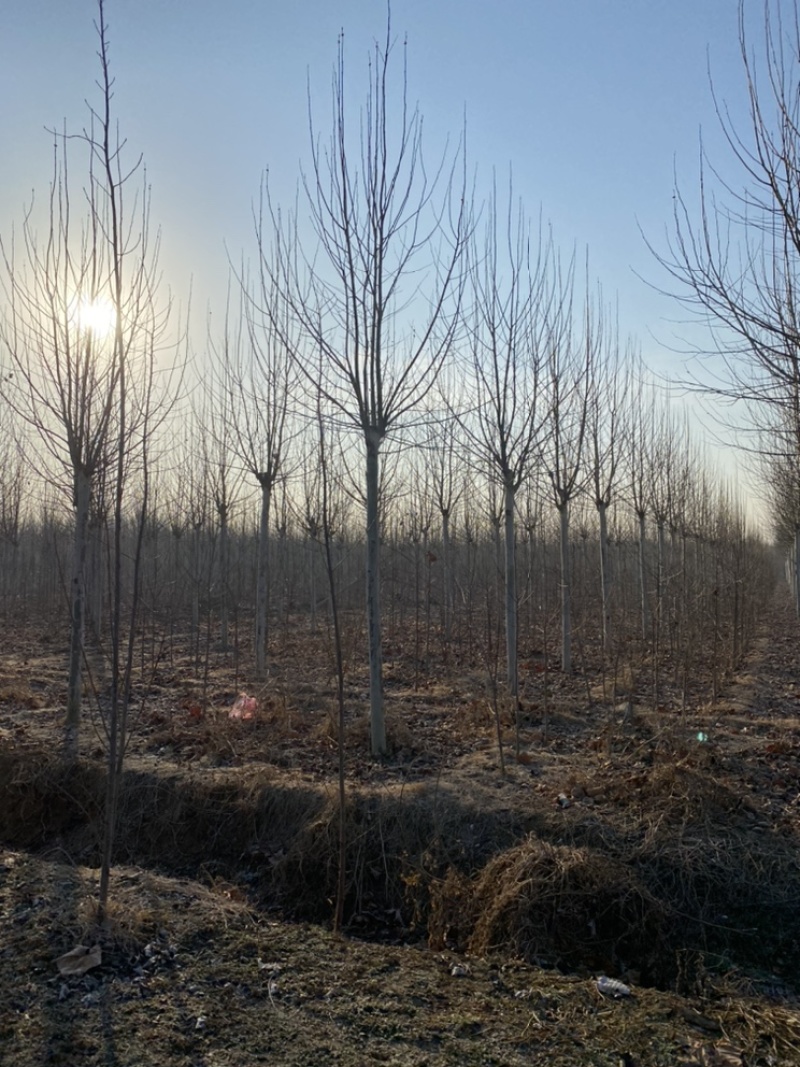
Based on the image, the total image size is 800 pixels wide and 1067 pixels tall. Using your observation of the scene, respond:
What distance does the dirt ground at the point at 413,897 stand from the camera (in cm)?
290

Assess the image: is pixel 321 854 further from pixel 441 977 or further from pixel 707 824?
pixel 707 824

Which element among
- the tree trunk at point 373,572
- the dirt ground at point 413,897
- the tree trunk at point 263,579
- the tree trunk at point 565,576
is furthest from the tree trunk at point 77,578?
the tree trunk at point 565,576

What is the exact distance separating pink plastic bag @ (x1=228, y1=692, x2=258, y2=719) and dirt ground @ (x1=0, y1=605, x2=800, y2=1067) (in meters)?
0.14

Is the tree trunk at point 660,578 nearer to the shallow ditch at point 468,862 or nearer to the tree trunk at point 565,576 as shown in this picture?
the tree trunk at point 565,576

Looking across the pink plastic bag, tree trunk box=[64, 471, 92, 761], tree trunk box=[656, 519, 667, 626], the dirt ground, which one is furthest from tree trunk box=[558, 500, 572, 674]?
tree trunk box=[64, 471, 92, 761]

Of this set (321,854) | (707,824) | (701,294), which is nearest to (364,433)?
(701,294)

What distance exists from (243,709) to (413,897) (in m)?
3.41

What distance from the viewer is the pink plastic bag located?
23.5ft

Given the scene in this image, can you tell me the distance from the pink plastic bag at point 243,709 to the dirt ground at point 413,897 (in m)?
0.14

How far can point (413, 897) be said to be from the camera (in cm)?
433

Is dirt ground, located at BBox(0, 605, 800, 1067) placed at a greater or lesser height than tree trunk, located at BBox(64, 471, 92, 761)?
lesser

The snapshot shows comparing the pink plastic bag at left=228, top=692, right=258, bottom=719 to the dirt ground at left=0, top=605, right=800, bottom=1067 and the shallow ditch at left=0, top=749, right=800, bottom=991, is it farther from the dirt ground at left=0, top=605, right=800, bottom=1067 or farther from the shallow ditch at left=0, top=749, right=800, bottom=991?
the shallow ditch at left=0, top=749, right=800, bottom=991

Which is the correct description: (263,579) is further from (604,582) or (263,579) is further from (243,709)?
(604,582)

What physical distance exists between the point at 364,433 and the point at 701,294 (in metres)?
2.66
